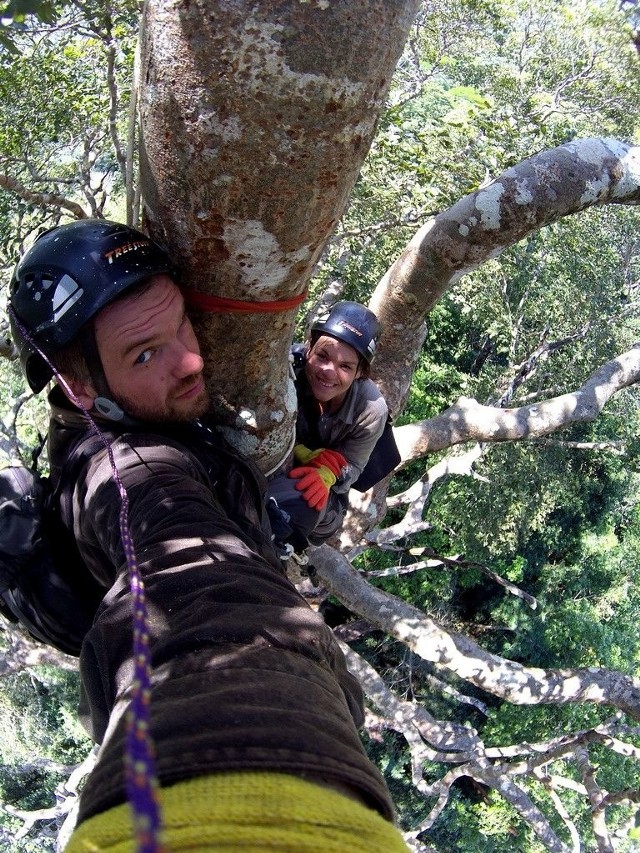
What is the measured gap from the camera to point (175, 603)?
1.15 m

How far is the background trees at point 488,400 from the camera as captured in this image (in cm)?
681

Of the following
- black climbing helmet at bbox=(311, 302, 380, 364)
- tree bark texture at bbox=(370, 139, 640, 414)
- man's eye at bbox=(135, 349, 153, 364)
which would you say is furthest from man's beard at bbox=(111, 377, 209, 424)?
tree bark texture at bbox=(370, 139, 640, 414)

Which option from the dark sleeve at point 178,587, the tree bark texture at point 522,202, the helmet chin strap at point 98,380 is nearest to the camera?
the dark sleeve at point 178,587

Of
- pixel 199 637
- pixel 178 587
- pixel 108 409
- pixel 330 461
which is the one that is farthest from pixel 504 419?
pixel 199 637

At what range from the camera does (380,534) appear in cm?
661

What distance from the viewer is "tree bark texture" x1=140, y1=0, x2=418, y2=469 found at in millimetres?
1241

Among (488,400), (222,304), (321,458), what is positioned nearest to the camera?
(222,304)

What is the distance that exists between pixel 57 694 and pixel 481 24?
17874 mm

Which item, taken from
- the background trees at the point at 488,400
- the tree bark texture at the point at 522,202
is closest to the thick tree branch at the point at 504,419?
the tree bark texture at the point at 522,202

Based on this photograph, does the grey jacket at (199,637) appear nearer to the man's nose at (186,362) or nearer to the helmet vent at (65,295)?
the man's nose at (186,362)

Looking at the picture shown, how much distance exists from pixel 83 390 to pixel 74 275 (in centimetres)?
33

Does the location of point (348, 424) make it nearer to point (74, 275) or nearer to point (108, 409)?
point (108, 409)

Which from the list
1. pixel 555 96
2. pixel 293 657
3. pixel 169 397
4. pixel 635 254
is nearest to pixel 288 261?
pixel 169 397

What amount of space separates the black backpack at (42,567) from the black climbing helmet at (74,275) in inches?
16.3
